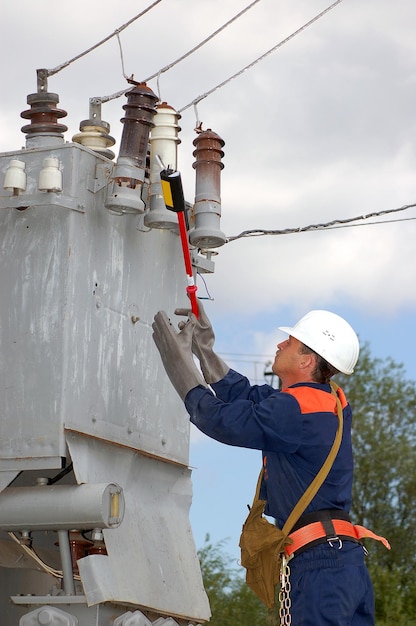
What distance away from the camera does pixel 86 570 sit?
637cm

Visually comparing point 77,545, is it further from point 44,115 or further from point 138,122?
point 44,115

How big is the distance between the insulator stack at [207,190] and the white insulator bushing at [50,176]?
984mm

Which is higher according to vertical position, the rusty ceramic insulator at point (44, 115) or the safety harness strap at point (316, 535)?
the rusty ceramic insulator at point (44, 115)

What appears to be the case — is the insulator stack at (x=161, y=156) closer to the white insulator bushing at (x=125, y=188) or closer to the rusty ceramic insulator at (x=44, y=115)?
the white insulator bushing at (x=125, y=188)

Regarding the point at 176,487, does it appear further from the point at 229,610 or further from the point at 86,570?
the point at 229,610

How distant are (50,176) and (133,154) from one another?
0.55 m

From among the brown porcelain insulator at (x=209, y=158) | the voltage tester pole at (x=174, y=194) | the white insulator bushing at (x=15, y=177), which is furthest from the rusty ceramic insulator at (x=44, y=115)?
the voltage tester pole at (x=174, y=194)

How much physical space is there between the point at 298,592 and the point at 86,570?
3.86 ft

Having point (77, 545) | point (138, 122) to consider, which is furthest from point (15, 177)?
point (77, 545)

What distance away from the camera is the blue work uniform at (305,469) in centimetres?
600

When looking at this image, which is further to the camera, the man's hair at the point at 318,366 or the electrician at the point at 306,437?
the man's hair at the point at 318,366

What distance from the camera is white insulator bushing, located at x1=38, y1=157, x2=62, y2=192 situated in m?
6.61

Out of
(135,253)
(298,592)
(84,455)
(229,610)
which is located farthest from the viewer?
(229,610)

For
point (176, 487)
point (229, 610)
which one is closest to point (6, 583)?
point (176, 487)
